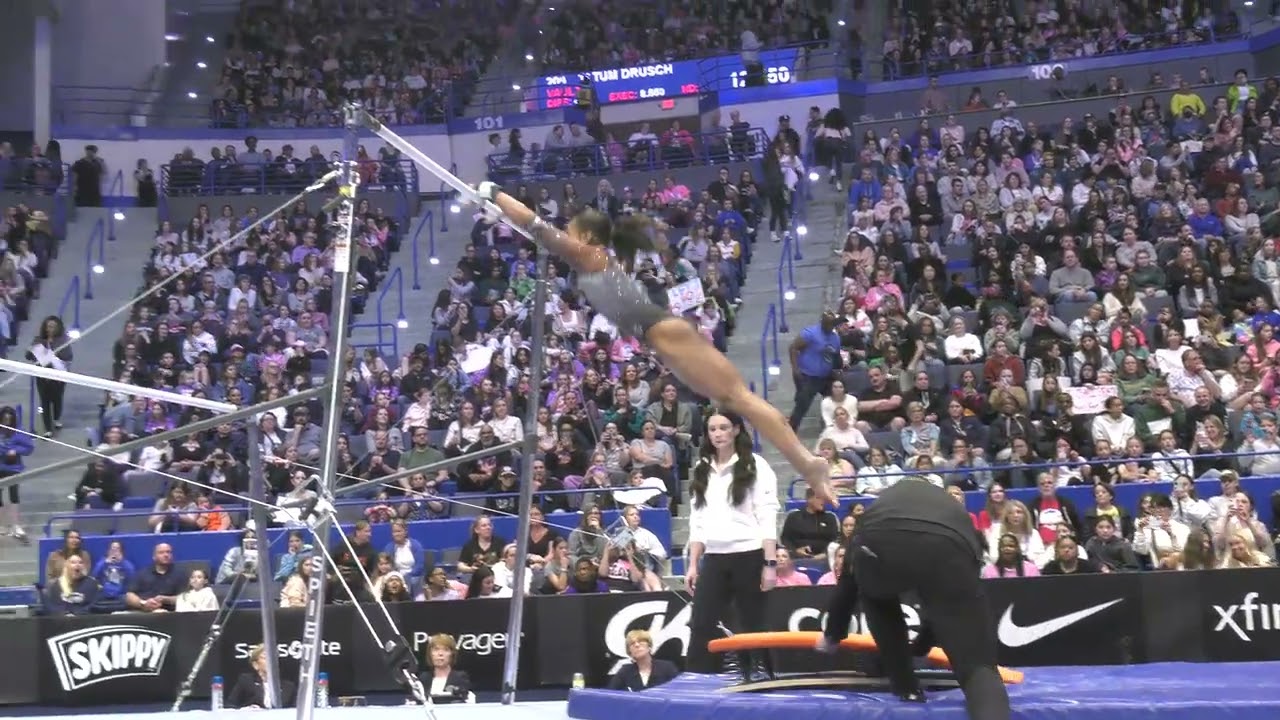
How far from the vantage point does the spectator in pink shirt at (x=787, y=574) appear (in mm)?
9352

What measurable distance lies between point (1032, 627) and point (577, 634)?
3117mm

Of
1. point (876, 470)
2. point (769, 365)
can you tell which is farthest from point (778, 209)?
point (876, 470)

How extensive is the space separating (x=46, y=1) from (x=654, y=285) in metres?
16.1

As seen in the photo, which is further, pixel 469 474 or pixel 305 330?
pixel 305 330

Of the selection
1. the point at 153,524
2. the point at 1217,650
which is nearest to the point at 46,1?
→ the point at 153,524

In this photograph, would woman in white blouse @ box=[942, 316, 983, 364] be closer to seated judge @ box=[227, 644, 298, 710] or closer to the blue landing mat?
seated judge @ box=[227, 644, 298, 710]

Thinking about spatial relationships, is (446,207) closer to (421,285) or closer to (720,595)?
(421,285)

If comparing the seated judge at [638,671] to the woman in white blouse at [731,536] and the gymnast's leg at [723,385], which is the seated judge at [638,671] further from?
the gymnast's leg at [723,385]

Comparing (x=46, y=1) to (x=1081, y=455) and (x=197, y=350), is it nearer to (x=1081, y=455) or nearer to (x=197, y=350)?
(x=197, y=350)

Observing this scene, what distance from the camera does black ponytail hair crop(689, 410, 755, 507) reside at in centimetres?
627

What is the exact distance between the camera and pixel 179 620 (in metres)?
9.89

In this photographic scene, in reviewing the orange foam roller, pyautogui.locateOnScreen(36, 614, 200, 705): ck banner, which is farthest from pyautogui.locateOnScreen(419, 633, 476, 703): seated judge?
the orange foam roller

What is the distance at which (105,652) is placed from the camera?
32.5 feet

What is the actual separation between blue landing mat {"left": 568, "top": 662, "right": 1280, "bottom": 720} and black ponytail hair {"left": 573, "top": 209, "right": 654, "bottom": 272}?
1843 millimetres
